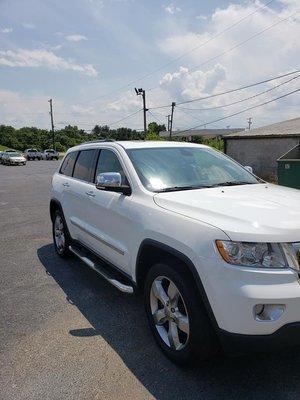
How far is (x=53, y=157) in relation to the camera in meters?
59.6

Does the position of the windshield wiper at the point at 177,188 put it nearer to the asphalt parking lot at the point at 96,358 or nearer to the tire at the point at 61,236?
the asphalt parking lot at the point at 96,358

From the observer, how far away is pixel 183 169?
13.9ft

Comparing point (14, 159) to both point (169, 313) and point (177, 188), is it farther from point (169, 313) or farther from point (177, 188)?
point (169, 313)

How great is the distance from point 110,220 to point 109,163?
2.49ft

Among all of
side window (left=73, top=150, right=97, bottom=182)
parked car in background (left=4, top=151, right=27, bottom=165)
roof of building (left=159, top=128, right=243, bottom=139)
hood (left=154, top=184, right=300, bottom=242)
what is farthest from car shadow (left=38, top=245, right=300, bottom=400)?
roof of building (left=159, top=128, right=243, bottom=139)

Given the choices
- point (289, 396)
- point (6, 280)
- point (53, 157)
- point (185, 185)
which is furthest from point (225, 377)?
point (53, 157)

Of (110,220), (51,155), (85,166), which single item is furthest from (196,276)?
(51,155)

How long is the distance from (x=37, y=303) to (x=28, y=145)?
332 feet

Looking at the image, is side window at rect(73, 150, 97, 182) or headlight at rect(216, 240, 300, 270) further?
side window at rect(73, 150, 97, 182)

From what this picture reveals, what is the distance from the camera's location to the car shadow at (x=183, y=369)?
2.89 metres

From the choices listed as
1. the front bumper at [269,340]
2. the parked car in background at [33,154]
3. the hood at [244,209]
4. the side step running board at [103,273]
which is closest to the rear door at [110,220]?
the side step running board at [103,273]

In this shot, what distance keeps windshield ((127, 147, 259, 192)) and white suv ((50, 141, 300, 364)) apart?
0.01m

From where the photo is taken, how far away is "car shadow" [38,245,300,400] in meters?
2.89

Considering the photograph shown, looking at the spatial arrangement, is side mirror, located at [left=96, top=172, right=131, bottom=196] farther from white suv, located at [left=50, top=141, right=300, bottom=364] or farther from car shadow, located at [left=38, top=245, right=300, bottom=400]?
car shadow, located at [left=38, top=245, right=300, bottom=400]
